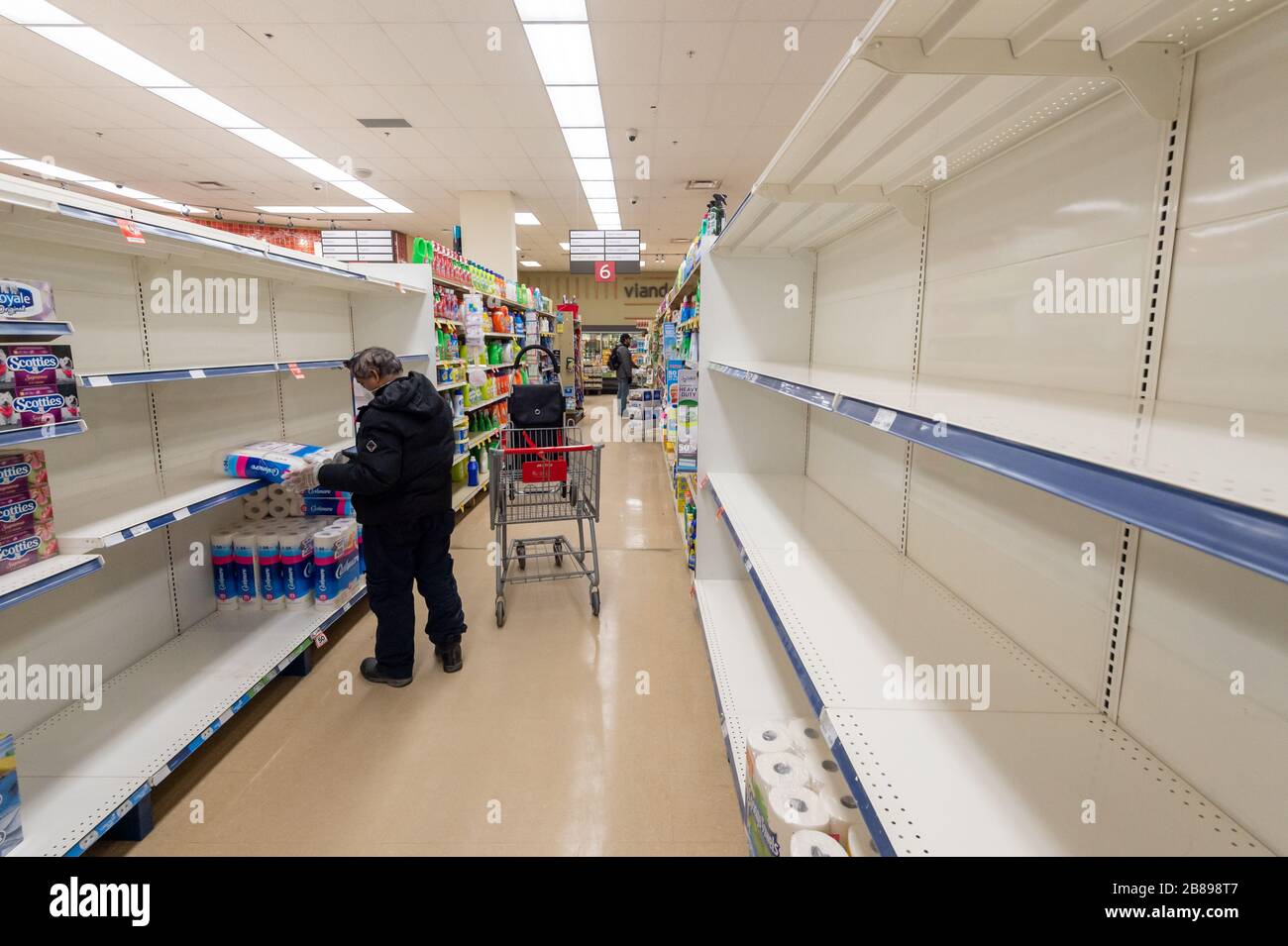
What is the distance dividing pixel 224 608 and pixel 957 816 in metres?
3.59

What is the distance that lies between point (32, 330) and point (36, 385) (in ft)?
0.54

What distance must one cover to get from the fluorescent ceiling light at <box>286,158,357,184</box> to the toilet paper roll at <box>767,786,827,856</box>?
9.64 meters

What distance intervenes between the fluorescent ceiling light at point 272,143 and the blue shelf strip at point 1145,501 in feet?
29.1

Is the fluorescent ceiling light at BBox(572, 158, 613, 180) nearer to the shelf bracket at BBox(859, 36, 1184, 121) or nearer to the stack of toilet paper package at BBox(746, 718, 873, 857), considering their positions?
the shelf bracket at BBox(859, 36, 1184, 121)

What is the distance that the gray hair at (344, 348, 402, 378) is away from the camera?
3088 mm

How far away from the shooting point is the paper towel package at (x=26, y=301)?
5.80 feet

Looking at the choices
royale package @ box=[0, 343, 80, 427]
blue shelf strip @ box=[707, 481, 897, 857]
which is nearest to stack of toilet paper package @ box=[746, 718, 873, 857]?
blue shelf strip @ box=[707, 481, 897, 857]

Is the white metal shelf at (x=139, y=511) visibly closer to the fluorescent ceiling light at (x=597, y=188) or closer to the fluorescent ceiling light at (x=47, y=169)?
the fluorescent ceiling light at (x=597, y=188)

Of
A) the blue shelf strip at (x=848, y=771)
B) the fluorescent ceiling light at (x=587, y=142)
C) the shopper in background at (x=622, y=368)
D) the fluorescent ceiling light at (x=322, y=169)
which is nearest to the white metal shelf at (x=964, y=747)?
the blue shelf strip at (x=848, y=771)
